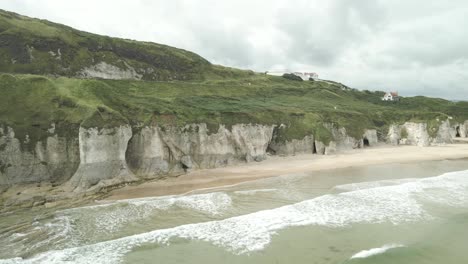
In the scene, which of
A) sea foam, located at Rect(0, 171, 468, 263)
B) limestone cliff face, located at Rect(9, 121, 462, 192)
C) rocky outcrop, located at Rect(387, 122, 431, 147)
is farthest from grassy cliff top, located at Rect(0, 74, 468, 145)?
sea foam, located at Rect(0, 171, 468, 263)

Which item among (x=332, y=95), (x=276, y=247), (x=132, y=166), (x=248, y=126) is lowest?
(x=276, y=247)

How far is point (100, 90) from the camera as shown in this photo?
3478 cm

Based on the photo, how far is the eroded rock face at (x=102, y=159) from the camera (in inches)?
1120

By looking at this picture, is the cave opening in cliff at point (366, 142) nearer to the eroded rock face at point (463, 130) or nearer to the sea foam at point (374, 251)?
the eroded rock face at point (463, 130)

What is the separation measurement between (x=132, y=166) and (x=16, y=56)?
31.3 meters

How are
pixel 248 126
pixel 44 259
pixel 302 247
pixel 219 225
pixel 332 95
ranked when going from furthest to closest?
pixel 332 95, pixel 248 126, pixel 219 225, pixel 302 247, pixel 44 259

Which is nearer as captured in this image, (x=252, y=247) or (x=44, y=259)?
(x=44, y=259)

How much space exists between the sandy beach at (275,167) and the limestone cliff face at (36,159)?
5.23 metres

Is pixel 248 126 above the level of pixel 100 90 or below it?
below

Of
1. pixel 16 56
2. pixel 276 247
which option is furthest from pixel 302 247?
pixel 16 56

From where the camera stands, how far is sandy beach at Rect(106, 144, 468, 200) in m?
29.4

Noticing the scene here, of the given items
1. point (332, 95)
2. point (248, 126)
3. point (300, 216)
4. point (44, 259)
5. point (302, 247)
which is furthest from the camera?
point (332, 95)

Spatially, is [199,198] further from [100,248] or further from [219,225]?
[100,248]

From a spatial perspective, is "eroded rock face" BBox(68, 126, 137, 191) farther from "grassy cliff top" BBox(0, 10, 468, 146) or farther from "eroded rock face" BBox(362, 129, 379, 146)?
"eroded rock face" BBox(362, 129, 379, 146)
